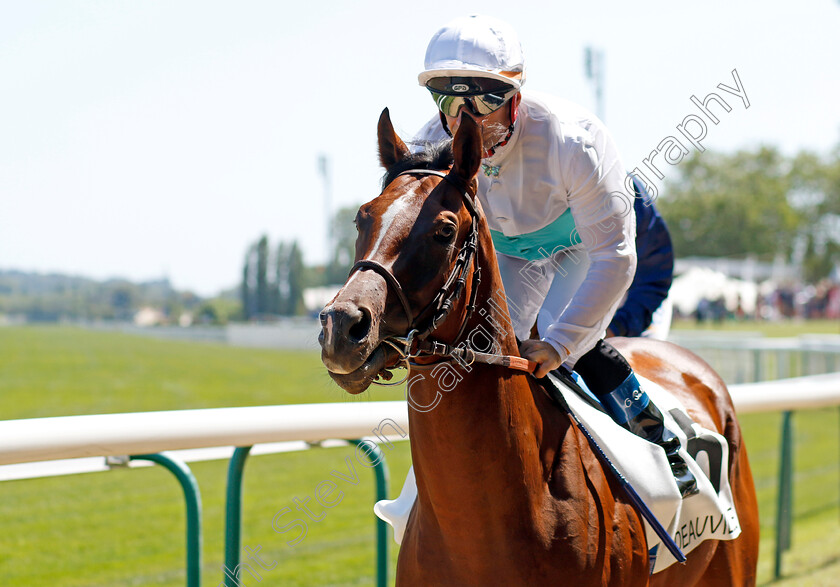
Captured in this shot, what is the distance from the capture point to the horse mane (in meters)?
2.06

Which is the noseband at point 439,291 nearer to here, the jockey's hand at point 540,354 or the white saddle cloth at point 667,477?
the jockey's hand at point 540,354

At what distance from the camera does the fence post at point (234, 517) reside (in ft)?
9.53

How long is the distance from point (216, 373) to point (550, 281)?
16.6m

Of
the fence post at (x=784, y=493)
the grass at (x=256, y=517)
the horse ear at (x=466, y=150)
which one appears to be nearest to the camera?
the horse ear at (x=466, y=150)

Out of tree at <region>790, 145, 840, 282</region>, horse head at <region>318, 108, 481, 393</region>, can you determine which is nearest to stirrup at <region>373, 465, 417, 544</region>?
horse head at <region>318, 108, 481, 393</region>

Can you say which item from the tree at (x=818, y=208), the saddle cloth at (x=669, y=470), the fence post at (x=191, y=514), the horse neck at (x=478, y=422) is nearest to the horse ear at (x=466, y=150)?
the horse neck at (x=478, y=422)

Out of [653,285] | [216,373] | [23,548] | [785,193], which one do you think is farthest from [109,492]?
[785,193]

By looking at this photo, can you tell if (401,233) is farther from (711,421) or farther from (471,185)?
(711,421)

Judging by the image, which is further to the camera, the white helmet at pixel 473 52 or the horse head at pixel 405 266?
the white helmet at pixel 473 52

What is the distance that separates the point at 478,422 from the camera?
2.02 metres

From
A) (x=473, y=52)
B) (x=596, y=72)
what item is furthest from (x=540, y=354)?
(x=596, y=72)

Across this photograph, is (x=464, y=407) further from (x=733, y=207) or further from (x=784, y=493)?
(x=733, y=207)

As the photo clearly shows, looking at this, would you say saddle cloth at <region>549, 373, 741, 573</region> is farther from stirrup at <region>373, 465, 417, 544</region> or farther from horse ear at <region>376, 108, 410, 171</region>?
horse ear at <region>376, 108, 410, 171</region>

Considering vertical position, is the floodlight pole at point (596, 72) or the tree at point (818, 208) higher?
the floodlight pole at point (596, 72)
